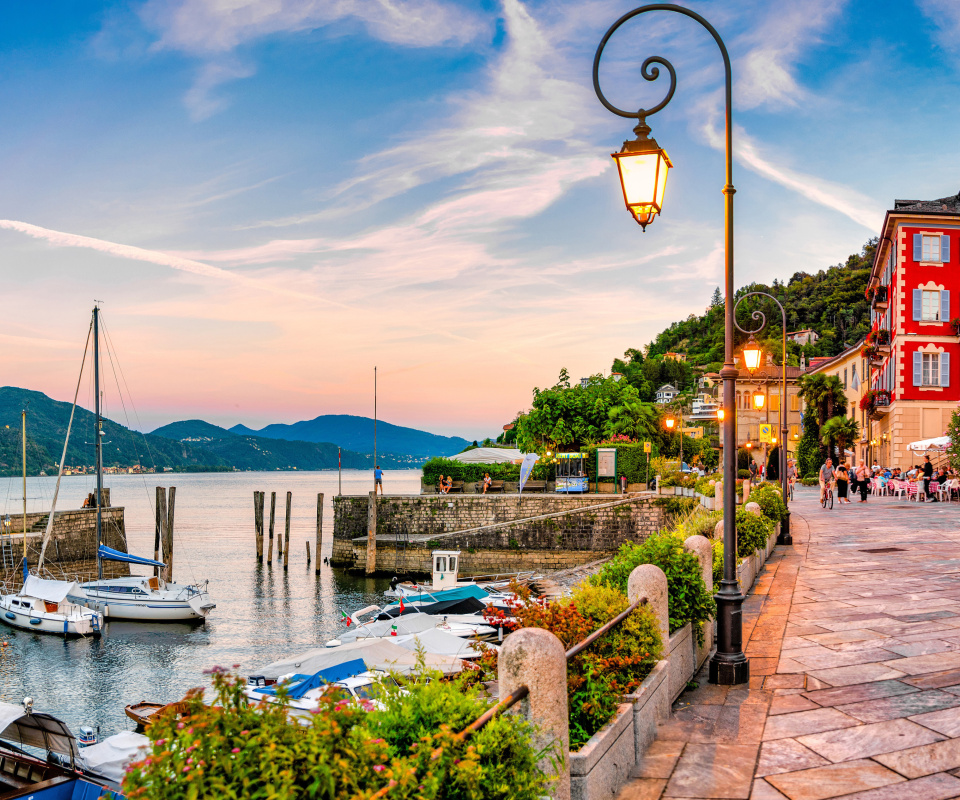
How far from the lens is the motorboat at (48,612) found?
91.6 ft

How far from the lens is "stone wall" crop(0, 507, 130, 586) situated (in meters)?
36.1

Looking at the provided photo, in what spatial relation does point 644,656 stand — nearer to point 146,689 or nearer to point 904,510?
point 146,689

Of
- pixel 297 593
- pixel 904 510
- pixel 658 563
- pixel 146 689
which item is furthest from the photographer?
pixel 297 593

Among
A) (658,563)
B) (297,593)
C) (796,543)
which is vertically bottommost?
(297,593)

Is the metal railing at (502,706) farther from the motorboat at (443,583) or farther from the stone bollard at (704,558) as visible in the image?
the motorboat at (443,583)

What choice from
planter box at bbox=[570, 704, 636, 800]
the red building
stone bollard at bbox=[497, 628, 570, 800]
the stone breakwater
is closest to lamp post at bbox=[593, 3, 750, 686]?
planter box at bbox=[570, 704, 636, 800]

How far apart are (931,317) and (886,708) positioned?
4043cm

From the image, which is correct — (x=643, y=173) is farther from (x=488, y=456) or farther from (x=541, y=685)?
(x=488, y=456)

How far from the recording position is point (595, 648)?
5.80m

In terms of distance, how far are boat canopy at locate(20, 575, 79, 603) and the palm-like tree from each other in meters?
49.6

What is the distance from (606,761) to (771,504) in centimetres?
1486

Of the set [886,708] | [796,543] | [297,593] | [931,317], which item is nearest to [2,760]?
[886,708]

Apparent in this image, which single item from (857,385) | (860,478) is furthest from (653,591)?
(857,385)

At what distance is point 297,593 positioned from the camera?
3738 cm
